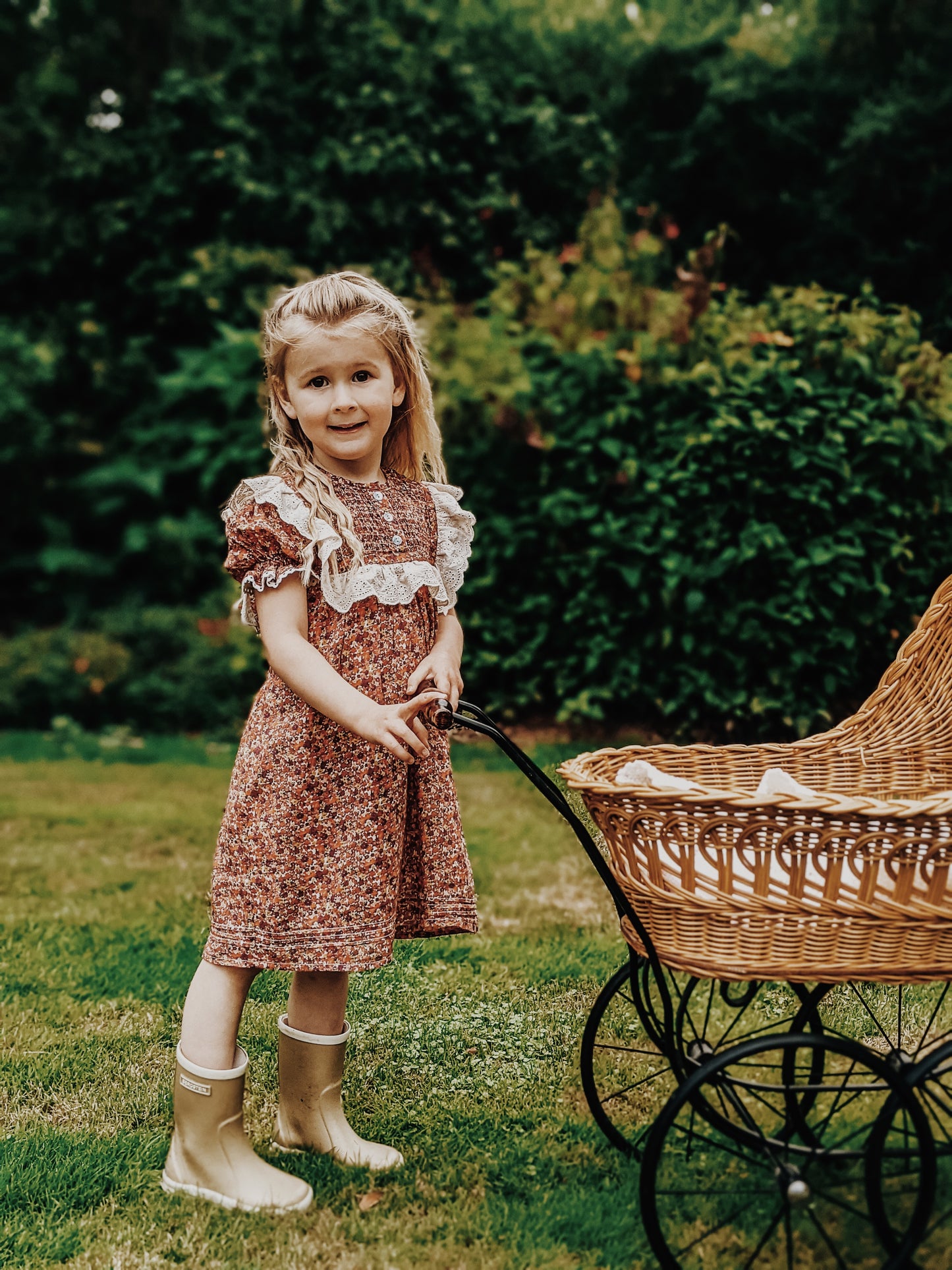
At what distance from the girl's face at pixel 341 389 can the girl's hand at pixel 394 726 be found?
50 cm

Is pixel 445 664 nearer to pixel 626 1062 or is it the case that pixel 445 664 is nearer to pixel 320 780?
pixel 320 780

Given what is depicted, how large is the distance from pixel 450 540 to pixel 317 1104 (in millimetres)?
1101

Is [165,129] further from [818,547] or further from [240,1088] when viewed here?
[240,1088]

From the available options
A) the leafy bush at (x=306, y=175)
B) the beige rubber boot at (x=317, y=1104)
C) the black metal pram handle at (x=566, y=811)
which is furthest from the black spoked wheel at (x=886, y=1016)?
the leafy bush at (x=306, y=175)

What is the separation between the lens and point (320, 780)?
211 centimetres

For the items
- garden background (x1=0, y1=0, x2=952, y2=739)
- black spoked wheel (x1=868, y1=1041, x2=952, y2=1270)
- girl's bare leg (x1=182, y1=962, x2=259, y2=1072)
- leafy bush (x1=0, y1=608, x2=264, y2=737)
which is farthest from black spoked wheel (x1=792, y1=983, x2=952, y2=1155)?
leafy bush (x1=0, y1=608, x2=264, y2=737)

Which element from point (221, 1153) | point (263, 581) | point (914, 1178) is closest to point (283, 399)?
point (263, 581)

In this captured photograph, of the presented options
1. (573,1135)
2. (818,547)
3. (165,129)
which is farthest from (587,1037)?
(165,129)

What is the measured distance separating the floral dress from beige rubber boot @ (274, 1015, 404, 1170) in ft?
0.92

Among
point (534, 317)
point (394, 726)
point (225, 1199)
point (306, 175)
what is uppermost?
point (306, 175)

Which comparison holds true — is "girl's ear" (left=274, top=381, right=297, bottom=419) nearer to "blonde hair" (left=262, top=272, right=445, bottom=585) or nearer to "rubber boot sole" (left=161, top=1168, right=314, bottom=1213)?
"blonde hair" (left=262, top=272, right=445, bottom=585)

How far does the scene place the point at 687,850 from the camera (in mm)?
1852

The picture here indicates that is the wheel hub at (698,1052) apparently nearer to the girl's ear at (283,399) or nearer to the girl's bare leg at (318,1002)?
the girl's bare leg at (318,1002)

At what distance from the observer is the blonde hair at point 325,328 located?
2133 mm
